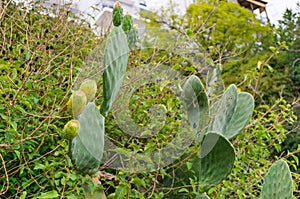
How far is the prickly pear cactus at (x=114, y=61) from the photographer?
855mm

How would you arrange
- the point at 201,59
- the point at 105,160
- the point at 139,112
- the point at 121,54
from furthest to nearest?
the point at 201,59 → the point at 139,112 → the point at 105,160 → the point at 121,54

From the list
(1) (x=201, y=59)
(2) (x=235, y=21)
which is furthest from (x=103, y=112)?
(2) (x=235, y=21)

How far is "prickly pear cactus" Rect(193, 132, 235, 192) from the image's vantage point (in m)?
1.04

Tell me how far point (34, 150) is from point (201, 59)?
1009mm

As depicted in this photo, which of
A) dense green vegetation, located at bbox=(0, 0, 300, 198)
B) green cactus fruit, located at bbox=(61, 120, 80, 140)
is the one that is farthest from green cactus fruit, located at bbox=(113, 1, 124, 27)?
green cactus fruit, located at bbox=(61, 120, 80, 140)

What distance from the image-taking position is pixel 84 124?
883 mm

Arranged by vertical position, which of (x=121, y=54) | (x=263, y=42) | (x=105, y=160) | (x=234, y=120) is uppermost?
(x=121, y=54)

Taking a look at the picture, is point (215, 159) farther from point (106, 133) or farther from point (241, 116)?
point (106, 133)

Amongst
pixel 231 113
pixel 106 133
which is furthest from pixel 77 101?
pixel 106 133

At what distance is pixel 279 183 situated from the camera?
3.71ft

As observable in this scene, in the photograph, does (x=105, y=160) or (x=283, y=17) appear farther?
(x=283, y=17)

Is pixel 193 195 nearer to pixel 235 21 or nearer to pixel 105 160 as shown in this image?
pixel 105 160

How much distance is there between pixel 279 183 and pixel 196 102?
1.10 ft

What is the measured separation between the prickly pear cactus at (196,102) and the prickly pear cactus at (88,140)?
40cm
